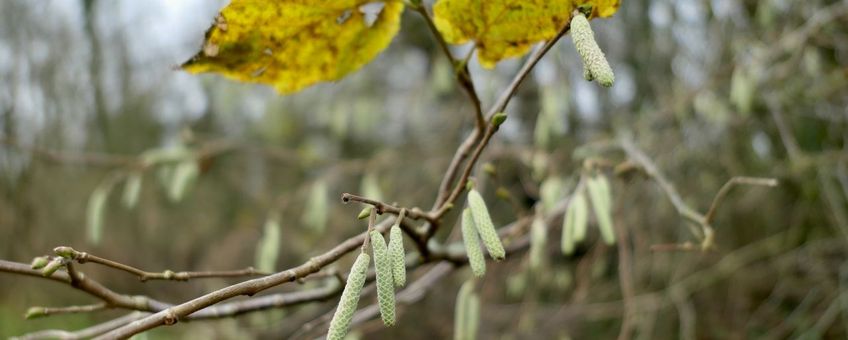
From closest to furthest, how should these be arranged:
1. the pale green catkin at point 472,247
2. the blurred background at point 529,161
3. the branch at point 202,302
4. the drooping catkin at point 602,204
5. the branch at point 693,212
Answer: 1. the branch at point 202,302
2. the pale green catkin at point 472,247
3. the branch at point 693,212
4. the drooping catkin at point 602,204
5. the blurred background at point 529,161

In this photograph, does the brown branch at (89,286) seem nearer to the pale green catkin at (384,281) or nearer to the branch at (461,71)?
the pale green catkin at (384,281)

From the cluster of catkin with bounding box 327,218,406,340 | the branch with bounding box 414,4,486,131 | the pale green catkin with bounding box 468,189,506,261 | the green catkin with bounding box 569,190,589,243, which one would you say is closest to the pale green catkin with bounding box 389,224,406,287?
the cluster of catkin with bounding box 327,218,406,340

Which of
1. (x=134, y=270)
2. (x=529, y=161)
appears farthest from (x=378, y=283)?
(x=529, y=161)

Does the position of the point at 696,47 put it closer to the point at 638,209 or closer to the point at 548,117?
the point at 638,209

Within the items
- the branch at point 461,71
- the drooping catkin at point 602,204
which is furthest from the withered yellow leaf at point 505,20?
the drooping catkin at point 602,204

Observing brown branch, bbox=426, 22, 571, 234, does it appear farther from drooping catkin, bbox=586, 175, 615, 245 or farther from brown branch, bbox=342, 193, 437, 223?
drooping catkin, bbox=586, 175, 615, 245

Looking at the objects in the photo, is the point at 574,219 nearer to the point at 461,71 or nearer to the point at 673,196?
the point at 673,196

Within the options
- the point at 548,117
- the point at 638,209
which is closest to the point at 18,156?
the point at 548,117

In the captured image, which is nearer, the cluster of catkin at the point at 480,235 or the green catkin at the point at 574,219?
the cluster of catkin at the point at 480,235
